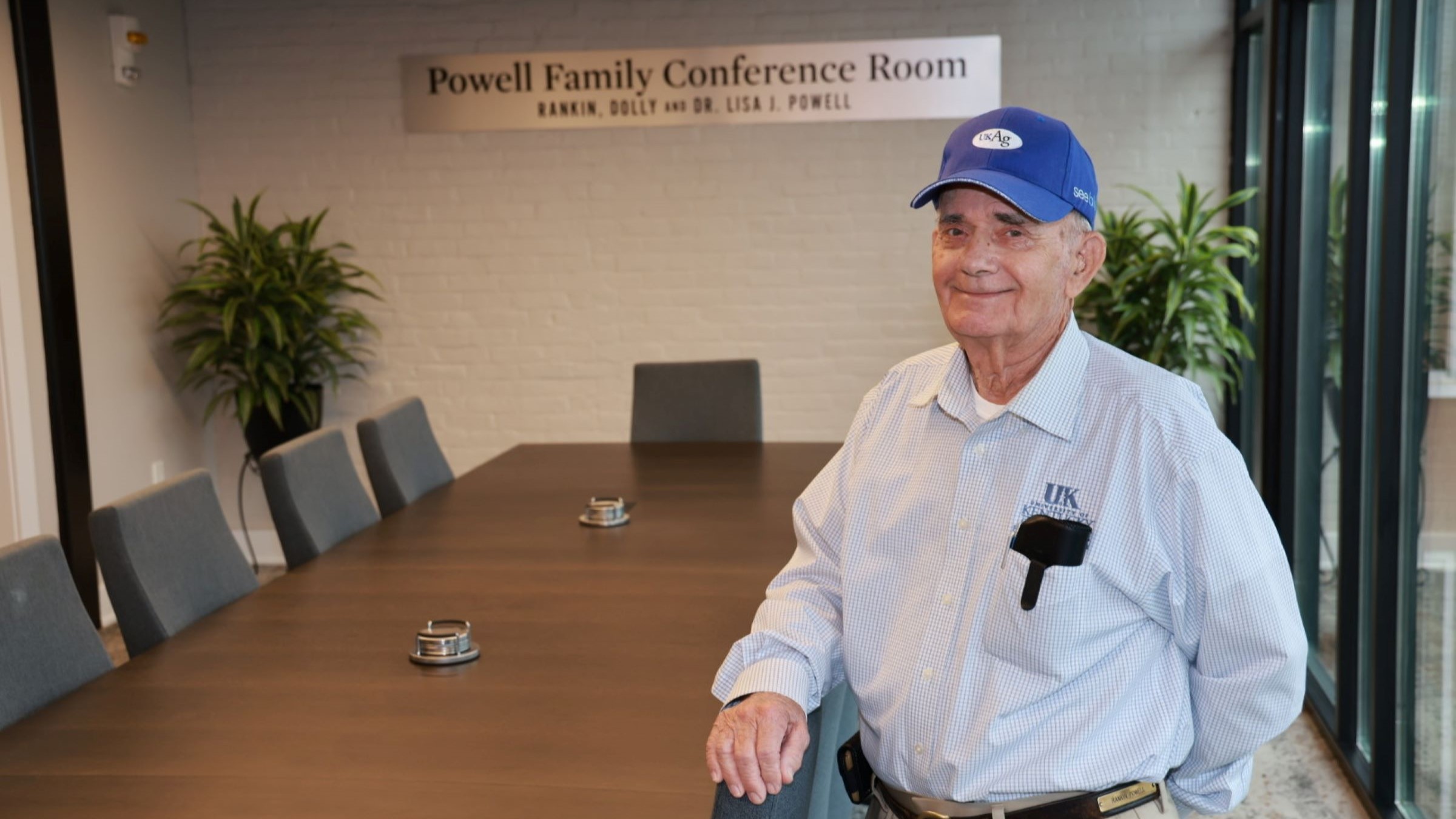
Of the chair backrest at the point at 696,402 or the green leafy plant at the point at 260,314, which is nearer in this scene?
the chair backrest at the point at 696,402

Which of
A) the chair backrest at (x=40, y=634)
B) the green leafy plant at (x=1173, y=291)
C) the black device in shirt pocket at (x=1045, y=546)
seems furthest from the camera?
the green leafy plant at (x=1173, y=291)

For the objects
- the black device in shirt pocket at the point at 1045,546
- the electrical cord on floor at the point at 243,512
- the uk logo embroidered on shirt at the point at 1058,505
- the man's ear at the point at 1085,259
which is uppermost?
the man's ear at the point at 1085,259

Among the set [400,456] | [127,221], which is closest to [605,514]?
[400,456]

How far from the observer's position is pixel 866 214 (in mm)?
5875

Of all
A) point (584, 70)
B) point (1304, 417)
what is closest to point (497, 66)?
point (584, 70)

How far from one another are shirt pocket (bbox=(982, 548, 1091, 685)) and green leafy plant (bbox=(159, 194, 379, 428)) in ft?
15.2

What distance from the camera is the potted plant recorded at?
18.6 feet

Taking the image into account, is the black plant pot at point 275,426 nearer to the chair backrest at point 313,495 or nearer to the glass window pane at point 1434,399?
the chair backrest at point 313,495

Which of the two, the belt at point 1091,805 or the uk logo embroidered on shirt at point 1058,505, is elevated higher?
the uk logo embroidered on shirt at point 1058,505

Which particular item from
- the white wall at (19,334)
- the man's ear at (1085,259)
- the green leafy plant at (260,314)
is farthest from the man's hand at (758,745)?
the green leafy plant at (260,314)

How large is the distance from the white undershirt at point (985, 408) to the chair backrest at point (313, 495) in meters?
1.99

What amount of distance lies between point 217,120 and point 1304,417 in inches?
190

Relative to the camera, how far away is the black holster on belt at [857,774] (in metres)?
1.70

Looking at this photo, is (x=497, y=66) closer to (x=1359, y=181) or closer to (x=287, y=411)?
(x=287, y=411)
